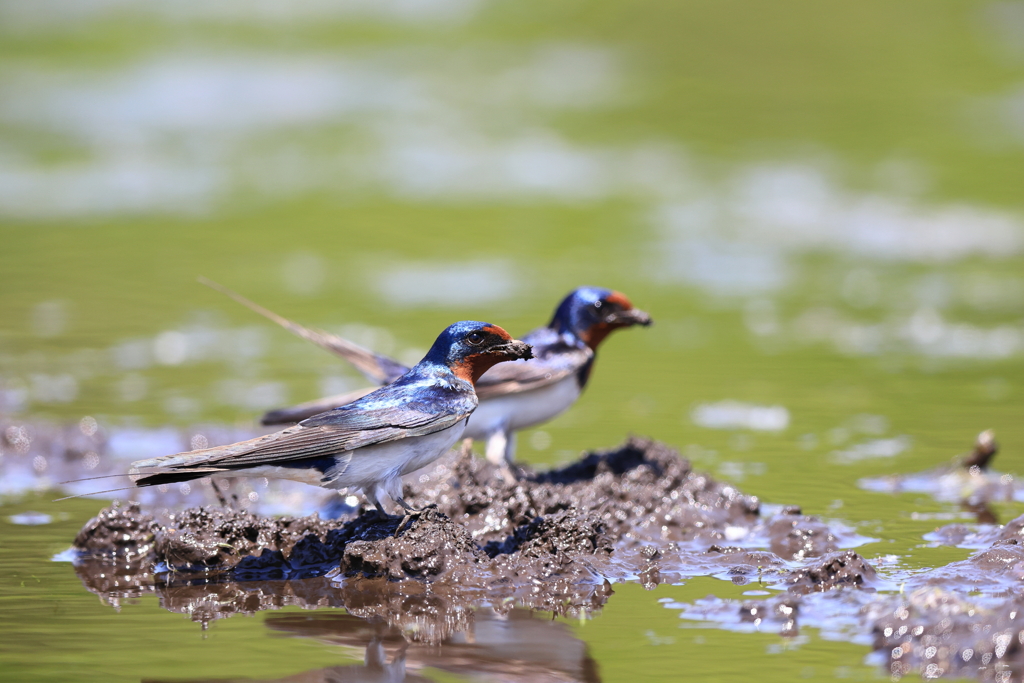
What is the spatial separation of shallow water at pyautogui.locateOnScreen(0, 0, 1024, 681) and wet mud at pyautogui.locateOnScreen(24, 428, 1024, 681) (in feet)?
0.43

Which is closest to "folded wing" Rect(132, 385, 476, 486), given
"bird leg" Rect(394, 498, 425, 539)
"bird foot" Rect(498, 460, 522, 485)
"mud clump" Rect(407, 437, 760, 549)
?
"bird leg" Rect(394, 498, 425, 539)

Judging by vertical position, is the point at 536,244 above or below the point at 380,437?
above

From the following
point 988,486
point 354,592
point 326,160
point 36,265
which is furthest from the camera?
point 326,160

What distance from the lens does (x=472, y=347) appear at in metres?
6.06

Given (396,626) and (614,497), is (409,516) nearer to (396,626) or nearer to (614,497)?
(396,626)

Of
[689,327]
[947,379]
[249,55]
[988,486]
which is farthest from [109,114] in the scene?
[988,486]

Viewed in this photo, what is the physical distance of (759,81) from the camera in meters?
23.6

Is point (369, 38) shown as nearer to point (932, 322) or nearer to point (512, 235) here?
point (512, 235)

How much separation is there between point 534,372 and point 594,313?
0.51 m

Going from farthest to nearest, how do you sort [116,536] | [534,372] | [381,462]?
[534,372] → [116,536] → [381,462]

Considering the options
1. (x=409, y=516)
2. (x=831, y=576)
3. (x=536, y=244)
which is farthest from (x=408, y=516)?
(x=536, y=244)

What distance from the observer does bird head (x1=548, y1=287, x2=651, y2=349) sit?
7727 mm

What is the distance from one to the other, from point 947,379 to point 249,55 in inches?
676

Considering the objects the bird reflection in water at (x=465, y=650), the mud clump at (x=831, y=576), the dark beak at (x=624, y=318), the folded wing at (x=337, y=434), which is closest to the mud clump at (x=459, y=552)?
the mud clump at (x=831, y=576)
